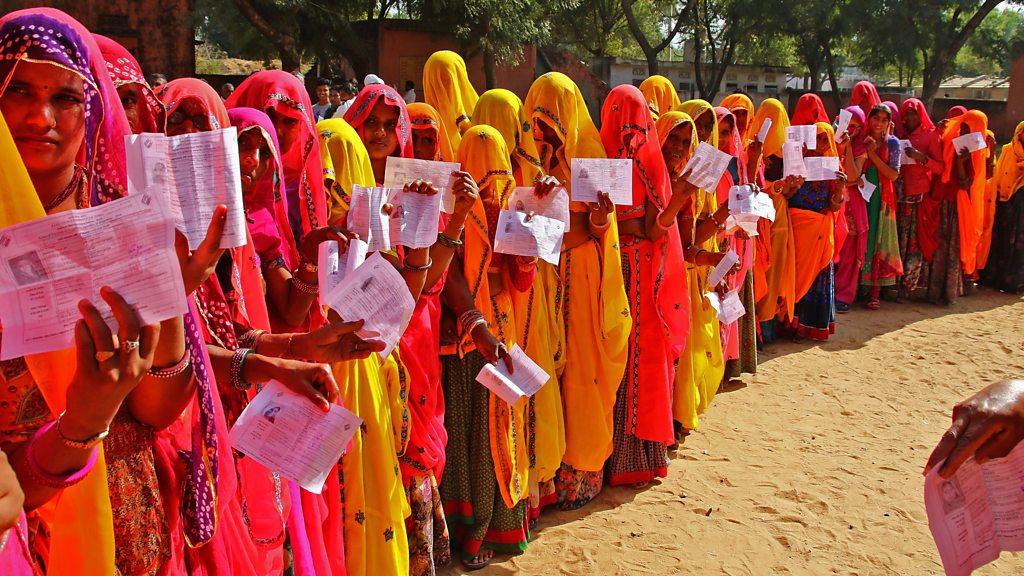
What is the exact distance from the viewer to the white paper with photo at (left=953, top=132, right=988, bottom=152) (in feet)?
27.6

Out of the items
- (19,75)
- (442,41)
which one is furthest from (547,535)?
(442,41)

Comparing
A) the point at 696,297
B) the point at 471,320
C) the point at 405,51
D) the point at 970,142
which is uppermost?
the point at 405,51

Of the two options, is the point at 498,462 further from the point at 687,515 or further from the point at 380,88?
the point at 380,88

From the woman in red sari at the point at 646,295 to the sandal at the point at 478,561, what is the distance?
1149 mm

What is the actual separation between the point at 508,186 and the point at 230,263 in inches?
64.1

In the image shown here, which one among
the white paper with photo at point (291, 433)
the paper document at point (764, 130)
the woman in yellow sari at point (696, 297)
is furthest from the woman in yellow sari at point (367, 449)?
the paper document at point (764, 130)

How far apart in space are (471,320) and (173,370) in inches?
76.2

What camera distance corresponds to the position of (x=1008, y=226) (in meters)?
9.92

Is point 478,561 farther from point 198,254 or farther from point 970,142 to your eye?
point 970,142

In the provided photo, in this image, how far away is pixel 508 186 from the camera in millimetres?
3639

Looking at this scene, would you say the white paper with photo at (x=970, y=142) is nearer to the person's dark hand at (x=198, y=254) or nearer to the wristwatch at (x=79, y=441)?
the person's dark hand at (x=198, y=254)

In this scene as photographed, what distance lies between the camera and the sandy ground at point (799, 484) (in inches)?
156

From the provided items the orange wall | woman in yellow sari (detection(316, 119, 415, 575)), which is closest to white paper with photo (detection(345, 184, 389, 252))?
woman in yellow sari (detection(316, 119, 415, 575))

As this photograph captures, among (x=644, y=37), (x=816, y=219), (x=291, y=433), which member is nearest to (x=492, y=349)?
(x=291, y=433)
